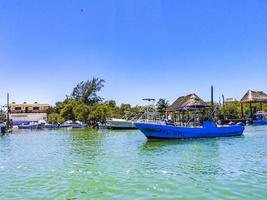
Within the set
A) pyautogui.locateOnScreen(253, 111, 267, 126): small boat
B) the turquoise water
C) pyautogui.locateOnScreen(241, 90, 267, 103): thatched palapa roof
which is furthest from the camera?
pyautogui.locateOnScreen(241, 90, 267, 103): thatched palapa roof

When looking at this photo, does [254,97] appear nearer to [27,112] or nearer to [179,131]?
[179,131]

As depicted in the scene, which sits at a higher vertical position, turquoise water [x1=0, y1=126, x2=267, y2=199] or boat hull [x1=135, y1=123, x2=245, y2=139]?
boat hull [x1=135, y1=123, x2=245, y2=139]

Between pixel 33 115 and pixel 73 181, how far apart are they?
128m

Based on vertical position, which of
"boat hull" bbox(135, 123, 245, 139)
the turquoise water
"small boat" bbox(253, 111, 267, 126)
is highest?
"small boat" bbox(253, 111, 267, 126)

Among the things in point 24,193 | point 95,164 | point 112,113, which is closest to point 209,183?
point 24,193

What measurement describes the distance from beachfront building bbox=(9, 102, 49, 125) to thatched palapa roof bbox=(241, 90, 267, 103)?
218 ft

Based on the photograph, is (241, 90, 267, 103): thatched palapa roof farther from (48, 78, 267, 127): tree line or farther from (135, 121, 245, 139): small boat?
(135, 121, 245, 139): small boat

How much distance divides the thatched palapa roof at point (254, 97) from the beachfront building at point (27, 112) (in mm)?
66426

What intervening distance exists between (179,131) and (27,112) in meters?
119

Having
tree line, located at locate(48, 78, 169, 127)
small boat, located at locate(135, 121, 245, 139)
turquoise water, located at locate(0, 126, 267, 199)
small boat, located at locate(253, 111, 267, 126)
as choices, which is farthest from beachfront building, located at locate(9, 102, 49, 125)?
turquoise water, located at locate(0, 126, 267, 199)

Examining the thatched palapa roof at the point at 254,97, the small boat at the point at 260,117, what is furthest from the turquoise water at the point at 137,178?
the thatched palapa roof at the point at 254,97

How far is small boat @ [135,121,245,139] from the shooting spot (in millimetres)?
42625

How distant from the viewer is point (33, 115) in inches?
5566

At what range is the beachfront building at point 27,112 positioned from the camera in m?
138
